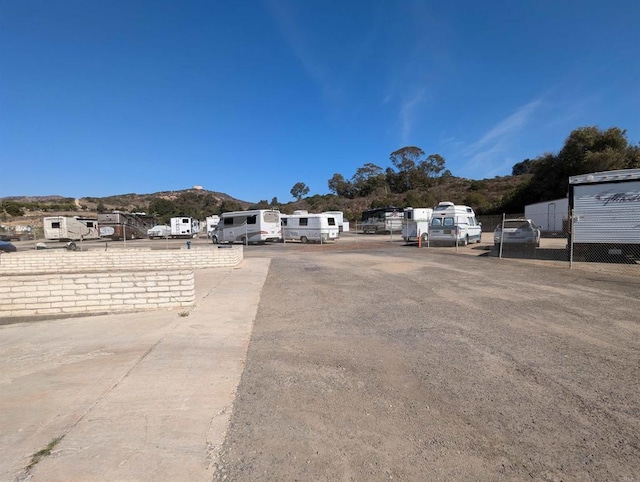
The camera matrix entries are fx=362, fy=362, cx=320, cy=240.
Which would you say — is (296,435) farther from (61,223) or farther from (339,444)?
(61,223)

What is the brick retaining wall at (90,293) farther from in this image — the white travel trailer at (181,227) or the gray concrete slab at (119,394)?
the white travel trailer at (181,227)

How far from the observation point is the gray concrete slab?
8.30 ft

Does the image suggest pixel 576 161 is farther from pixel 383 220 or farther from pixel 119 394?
pixel 119 394

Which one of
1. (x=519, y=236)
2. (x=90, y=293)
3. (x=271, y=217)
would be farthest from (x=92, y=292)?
(x=271, y=217)

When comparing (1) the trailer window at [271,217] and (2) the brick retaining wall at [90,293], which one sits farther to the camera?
(1) the trailer window at [271,217]

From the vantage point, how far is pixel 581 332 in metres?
5.46

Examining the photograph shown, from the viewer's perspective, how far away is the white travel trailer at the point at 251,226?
2745cm

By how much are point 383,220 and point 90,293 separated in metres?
37.8

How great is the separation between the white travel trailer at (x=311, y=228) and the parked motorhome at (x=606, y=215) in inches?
699

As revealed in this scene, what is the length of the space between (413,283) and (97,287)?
746 cm

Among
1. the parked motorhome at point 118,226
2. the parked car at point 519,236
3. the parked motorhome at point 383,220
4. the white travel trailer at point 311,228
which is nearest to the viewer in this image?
the parked car at point 519,236

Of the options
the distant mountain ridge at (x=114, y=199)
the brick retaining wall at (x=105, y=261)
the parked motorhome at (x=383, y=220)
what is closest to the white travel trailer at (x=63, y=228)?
the brick retaining wall at (x=105, y=261)

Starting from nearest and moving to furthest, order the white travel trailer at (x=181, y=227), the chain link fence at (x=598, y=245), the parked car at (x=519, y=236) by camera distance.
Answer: the chain link fence at (x=598, y=245)
the parked car at (x=519, y=236)
the white travel trailer at (x=181, y=227)

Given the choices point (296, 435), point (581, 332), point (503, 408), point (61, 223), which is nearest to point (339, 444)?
point (296, 435)
